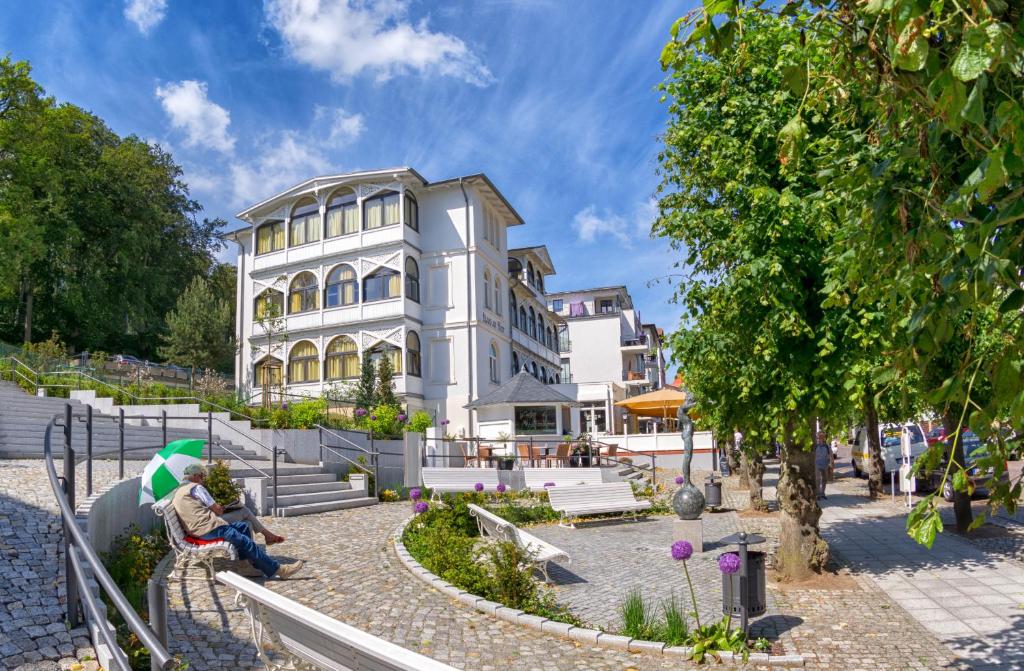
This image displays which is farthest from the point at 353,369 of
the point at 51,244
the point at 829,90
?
the point at 829,90

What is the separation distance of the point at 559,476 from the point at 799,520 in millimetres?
12420

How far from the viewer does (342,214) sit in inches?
1342

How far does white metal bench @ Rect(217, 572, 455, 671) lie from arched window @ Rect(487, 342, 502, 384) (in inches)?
1159

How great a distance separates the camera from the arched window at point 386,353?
105 feet

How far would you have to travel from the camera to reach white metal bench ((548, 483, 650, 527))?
15531 millimetres

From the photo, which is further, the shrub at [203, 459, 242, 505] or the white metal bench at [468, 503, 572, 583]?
the shrub at [203, 459, 242, 505]

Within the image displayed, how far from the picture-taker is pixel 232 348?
4225 centimetres

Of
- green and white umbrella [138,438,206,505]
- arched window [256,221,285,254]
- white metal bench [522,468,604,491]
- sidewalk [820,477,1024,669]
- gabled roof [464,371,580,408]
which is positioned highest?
arched window [256,221,285,254]

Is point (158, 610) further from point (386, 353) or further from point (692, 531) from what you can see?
point (386, 353)

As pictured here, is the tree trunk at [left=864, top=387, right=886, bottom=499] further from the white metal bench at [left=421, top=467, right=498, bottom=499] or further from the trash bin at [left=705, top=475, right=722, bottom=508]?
the white metal bench at [left=421, top=467, right=498, bottom=499]

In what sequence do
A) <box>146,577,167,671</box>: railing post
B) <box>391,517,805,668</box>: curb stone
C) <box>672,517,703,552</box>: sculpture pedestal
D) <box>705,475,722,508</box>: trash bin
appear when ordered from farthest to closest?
<box>705,475,722,508</box>: trash bin
<box>672,517,703,552</box>: sculpture pedestal
<box>391,517,805,668</box>: curb stone
<box>146,577,167,671</box>: railing post

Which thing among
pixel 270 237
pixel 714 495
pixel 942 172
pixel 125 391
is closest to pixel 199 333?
pixel 270 237

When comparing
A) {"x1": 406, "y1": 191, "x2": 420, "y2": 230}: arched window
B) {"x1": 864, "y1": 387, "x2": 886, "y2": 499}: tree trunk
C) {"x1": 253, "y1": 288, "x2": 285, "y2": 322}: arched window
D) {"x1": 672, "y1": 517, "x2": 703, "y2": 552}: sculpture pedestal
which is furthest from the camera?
{"x1": 253, "y1": 288, "x2": 285, "y2": 322}: arched window

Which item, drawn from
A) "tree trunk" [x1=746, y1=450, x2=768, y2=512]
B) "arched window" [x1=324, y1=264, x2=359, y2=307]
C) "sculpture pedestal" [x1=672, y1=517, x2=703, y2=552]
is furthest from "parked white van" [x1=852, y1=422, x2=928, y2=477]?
"arched window" [x1=324, y1=264, x2=359, y2=307]
